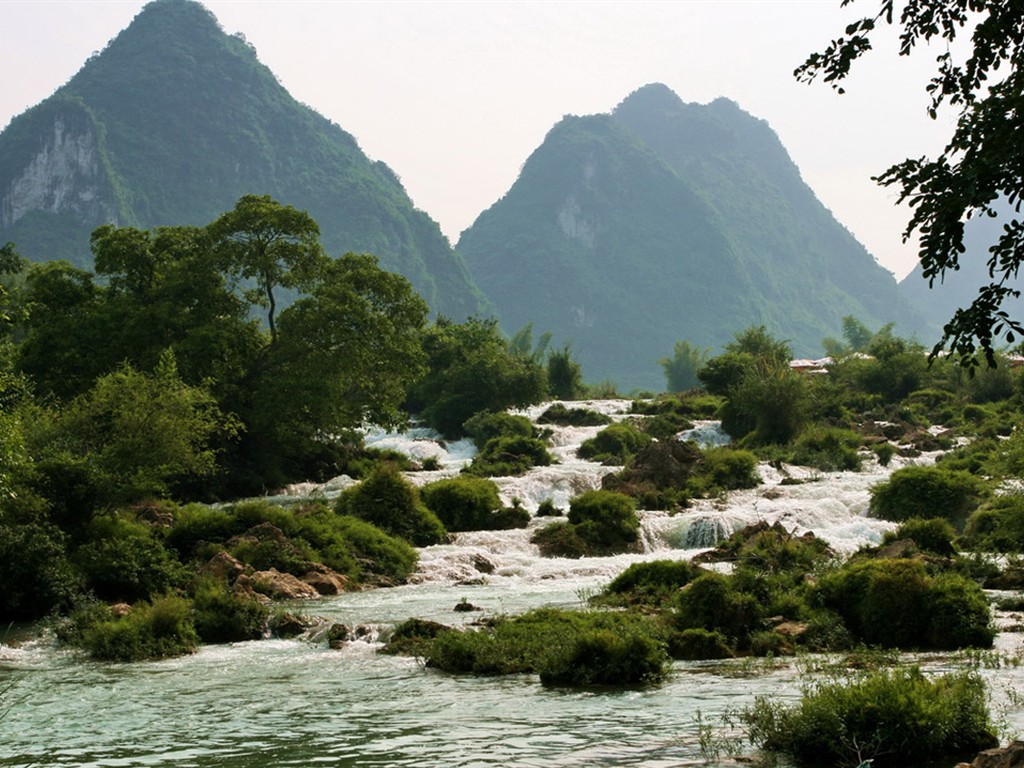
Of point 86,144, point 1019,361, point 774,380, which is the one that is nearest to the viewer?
point 774,380

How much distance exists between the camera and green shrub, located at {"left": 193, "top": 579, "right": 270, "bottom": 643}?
2191 centimetres

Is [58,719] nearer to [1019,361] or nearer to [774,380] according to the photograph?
[774,380]

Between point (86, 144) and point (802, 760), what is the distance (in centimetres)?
19723

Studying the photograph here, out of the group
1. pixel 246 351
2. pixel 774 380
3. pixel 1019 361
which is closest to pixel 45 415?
pixel 246 351

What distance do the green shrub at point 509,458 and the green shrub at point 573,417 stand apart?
13.1 m

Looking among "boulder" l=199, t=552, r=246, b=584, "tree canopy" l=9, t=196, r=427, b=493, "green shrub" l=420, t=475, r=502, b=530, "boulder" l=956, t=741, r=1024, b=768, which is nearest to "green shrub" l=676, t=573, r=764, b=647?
"boulder" l=956, t=741, r=1024, b=768

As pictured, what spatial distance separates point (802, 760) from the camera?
458 inches

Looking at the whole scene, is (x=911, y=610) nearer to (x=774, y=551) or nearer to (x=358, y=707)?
(x=774, y=551)

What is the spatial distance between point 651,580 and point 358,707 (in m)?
10.6

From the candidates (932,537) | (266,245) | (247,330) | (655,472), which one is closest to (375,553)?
(932,537)

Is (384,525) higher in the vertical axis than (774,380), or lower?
lower

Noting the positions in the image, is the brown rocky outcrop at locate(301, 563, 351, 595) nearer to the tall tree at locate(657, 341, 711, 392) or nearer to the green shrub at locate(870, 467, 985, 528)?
the green shrub at locate(870, 467, 985, 528)

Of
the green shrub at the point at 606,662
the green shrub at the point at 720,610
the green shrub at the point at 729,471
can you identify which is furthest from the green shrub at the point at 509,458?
the green shrub at the point at 606,662

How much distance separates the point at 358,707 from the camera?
1534 centimetres
